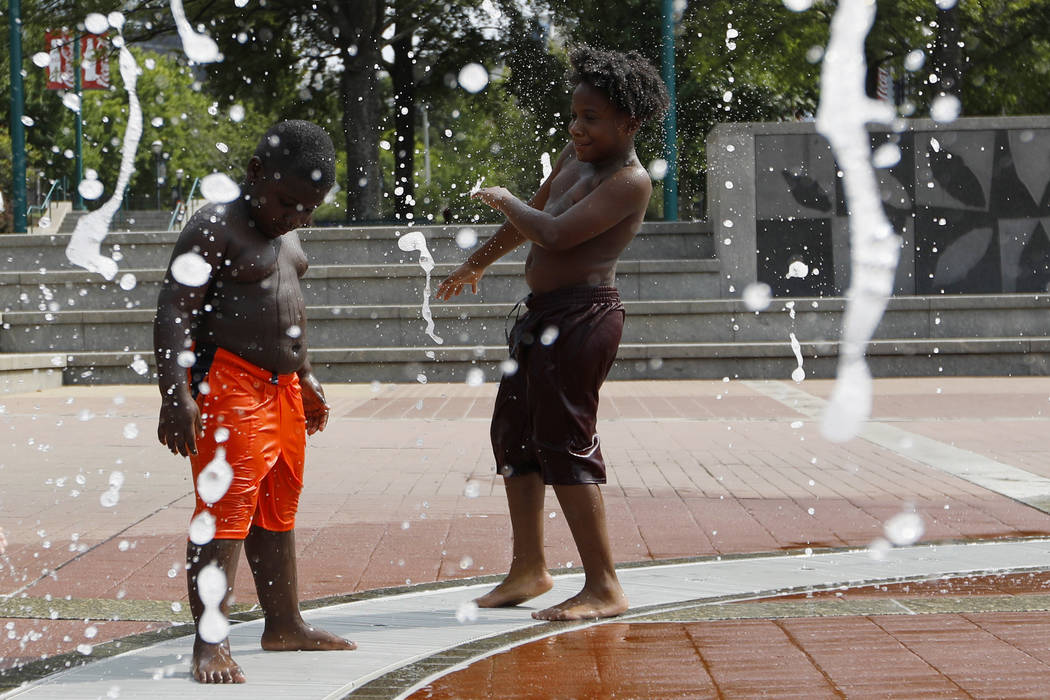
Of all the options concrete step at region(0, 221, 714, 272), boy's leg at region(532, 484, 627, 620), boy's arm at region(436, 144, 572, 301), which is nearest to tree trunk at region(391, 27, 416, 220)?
concrete step at region(0, 221, 714, 272)

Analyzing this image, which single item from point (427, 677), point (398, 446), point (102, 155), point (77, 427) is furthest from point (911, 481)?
point (102, 155)

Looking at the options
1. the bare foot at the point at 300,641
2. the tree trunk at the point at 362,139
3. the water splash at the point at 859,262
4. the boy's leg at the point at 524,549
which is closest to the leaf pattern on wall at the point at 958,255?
the water splash at the point at 859,262

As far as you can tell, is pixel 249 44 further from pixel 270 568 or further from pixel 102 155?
pixel 102 155

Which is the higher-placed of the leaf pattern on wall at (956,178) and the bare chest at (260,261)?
the leaf pattern on wall at (956,178)

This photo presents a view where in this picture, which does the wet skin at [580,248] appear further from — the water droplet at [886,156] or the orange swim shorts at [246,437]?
the water droplet at [886,156]

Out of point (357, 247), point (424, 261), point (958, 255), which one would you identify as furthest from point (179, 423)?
point (958, 255)

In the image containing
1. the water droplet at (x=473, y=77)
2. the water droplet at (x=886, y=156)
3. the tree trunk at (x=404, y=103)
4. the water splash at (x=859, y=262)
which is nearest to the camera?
the water splash at (x=859, y=262)

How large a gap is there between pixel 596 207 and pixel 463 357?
10.5 metres

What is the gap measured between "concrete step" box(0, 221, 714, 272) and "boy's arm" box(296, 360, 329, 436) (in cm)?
1265

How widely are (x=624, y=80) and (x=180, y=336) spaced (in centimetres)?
148

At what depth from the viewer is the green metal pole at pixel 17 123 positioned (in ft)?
63.6

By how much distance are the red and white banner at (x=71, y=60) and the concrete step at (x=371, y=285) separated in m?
5.80

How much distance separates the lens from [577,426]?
12.5ft

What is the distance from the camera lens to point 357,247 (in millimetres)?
16578
